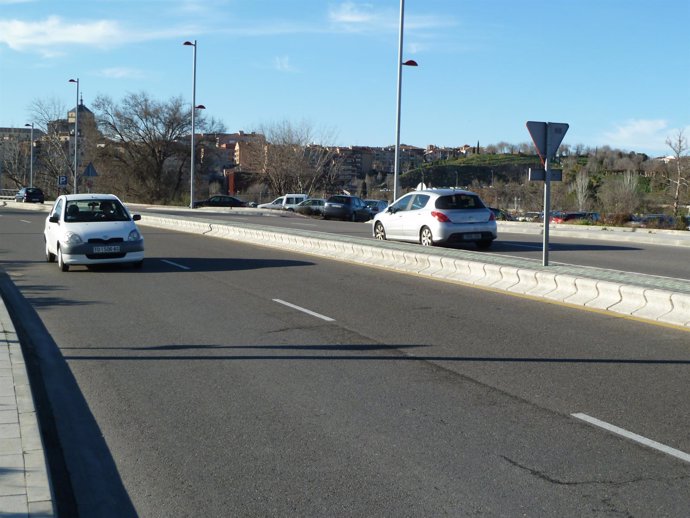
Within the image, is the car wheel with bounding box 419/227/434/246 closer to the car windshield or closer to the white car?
the white car

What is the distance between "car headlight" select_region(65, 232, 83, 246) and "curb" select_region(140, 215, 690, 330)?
6.46 meters

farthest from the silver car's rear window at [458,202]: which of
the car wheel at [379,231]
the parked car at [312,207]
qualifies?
the parked car at [312,207]

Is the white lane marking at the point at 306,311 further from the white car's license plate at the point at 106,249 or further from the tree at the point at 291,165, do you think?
the tree at the point at 291,165

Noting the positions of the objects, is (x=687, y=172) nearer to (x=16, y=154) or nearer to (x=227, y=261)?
(x=227, y=261)

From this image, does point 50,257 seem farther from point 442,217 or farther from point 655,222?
point 655,222

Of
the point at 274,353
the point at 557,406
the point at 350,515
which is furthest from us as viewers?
the point at 274,353

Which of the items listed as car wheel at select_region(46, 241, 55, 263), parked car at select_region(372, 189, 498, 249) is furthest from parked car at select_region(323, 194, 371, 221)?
car wheel at select_region(46, 241, 55, 263)

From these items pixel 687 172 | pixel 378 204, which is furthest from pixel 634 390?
pixel 687 172

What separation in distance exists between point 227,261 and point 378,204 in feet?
111

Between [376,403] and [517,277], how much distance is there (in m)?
7.89

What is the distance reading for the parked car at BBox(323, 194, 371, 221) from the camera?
46938 mm

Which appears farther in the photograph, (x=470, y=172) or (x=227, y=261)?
(x=470, y=172)

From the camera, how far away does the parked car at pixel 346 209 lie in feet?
154

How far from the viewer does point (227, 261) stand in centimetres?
2012
